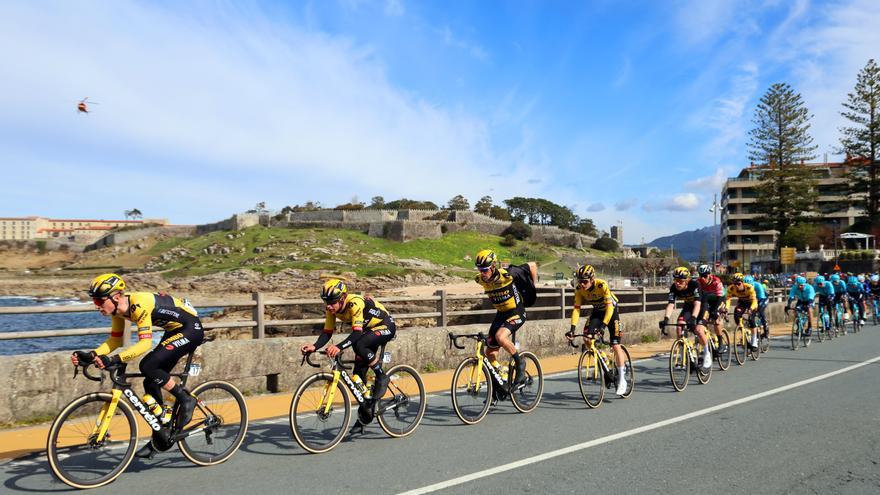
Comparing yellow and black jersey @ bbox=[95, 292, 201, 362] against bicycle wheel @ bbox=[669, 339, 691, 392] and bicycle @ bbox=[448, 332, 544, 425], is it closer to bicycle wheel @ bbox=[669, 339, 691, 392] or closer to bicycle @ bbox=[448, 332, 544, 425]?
bicycle @ bbox=[448, 332, 544, 425]

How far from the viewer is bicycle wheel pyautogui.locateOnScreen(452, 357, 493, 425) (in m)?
7.54

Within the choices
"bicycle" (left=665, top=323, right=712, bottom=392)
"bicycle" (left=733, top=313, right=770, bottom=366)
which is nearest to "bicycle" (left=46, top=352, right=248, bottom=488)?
"bicycle" (left=665, top=323, right=712, bottom=392)

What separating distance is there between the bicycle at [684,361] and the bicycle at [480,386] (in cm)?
307

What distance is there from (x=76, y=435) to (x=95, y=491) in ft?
1.65

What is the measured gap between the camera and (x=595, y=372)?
28.8 feet

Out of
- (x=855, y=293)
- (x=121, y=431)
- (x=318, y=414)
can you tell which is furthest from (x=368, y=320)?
(x=855, y=293)

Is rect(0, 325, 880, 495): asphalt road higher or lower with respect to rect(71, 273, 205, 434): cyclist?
lower

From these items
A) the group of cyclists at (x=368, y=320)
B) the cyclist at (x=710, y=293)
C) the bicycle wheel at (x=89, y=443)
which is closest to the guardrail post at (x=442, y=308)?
the group of cyclists at (x=368, y=320)

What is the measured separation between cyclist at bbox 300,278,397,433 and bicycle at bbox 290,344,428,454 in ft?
0.30

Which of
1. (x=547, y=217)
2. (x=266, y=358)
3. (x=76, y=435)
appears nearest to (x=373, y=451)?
(x=76, y=435)

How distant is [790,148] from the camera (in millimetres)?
68688

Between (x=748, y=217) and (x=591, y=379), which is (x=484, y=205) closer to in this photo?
(x=748, y=217)

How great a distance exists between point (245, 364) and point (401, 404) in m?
3.35

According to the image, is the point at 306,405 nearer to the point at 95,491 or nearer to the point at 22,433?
the point at 95,491
